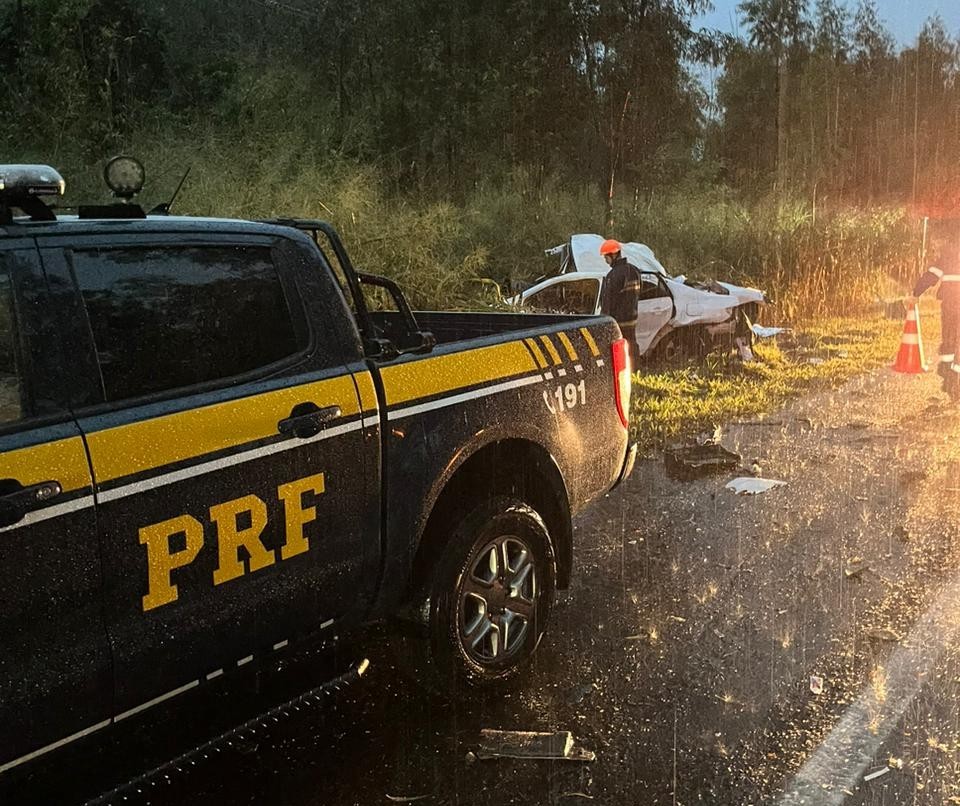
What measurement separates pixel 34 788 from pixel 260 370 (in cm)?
132

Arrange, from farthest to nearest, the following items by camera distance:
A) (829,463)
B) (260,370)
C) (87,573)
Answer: (829,463)
(260,370)
(87,573)

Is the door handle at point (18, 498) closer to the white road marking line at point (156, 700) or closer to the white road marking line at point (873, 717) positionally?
the white road marking line at point (156, 700)

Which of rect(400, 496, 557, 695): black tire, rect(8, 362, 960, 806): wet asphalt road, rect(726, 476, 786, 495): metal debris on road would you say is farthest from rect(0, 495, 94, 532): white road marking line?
rect(726, 476, 786, 495): metal debris on road

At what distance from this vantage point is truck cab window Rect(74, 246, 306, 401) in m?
2.63

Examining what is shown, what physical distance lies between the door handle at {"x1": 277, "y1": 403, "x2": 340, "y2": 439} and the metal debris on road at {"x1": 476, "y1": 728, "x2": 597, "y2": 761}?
4.24 feet

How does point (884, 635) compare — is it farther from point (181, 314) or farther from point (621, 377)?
point (181, 314)

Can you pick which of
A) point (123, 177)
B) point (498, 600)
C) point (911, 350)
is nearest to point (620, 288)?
point (911, 350)

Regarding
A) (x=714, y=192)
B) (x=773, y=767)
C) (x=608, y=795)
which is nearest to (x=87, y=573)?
(x=608, y=795)

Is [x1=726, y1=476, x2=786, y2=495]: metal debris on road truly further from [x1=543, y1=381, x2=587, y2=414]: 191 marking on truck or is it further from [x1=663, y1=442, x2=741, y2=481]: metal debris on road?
[x1=543, y1=381, x2=587, y2=414]: 191 marking on truck

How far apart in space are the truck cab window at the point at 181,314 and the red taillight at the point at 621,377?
5.75 ft

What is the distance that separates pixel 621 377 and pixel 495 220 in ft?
51.2

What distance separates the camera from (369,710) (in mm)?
3656

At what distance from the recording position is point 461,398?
140 inches

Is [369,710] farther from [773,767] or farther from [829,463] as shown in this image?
[829,463]
